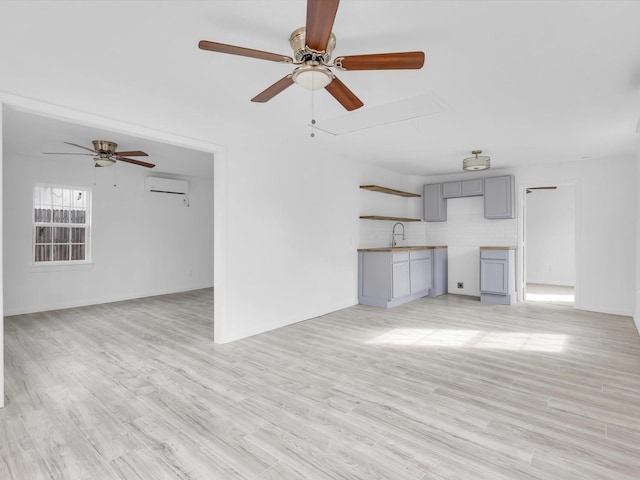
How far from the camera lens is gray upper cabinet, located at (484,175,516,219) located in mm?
6039

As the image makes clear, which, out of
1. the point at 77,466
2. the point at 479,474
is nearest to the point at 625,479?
the point at 479,474

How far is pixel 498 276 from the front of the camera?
19.3 ft

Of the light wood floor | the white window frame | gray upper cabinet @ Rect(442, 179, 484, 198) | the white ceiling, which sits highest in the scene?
the white ceiling

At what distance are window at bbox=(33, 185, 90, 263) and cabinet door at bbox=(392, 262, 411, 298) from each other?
5.27 m

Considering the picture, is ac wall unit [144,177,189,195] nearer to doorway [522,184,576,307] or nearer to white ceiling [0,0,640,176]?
white ceiling [0,0,640,176]

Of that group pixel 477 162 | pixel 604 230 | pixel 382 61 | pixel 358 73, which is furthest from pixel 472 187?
pixel 382 61

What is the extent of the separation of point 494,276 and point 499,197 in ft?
4.57

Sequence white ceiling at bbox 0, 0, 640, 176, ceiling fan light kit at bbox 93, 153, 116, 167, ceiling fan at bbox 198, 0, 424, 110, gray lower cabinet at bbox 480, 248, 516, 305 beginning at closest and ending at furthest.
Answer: ceiling fan at bbox 198, 0, 424, 110 < white ceiling at bbox 0, 0, 640, 176 < ceiling fan light kit at bbox 93, 153, 116, 167 < gray lower cabinet at bbox 480, 248, 516, 305

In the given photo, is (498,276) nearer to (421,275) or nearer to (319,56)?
(421,275)

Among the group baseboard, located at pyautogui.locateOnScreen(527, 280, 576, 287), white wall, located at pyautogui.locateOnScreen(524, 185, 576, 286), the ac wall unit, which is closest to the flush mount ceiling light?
white wall, located at pyautogui.locateOnScreen(524, 185, 576, 286)

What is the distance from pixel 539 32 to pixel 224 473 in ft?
9.86

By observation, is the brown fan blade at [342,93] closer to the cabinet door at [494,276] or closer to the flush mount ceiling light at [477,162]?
the flush mount ceiling light at [477,162]

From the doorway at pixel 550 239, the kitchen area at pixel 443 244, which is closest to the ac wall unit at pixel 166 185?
the kitchen area at pixel 443 244

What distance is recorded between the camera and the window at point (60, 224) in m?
5.60
